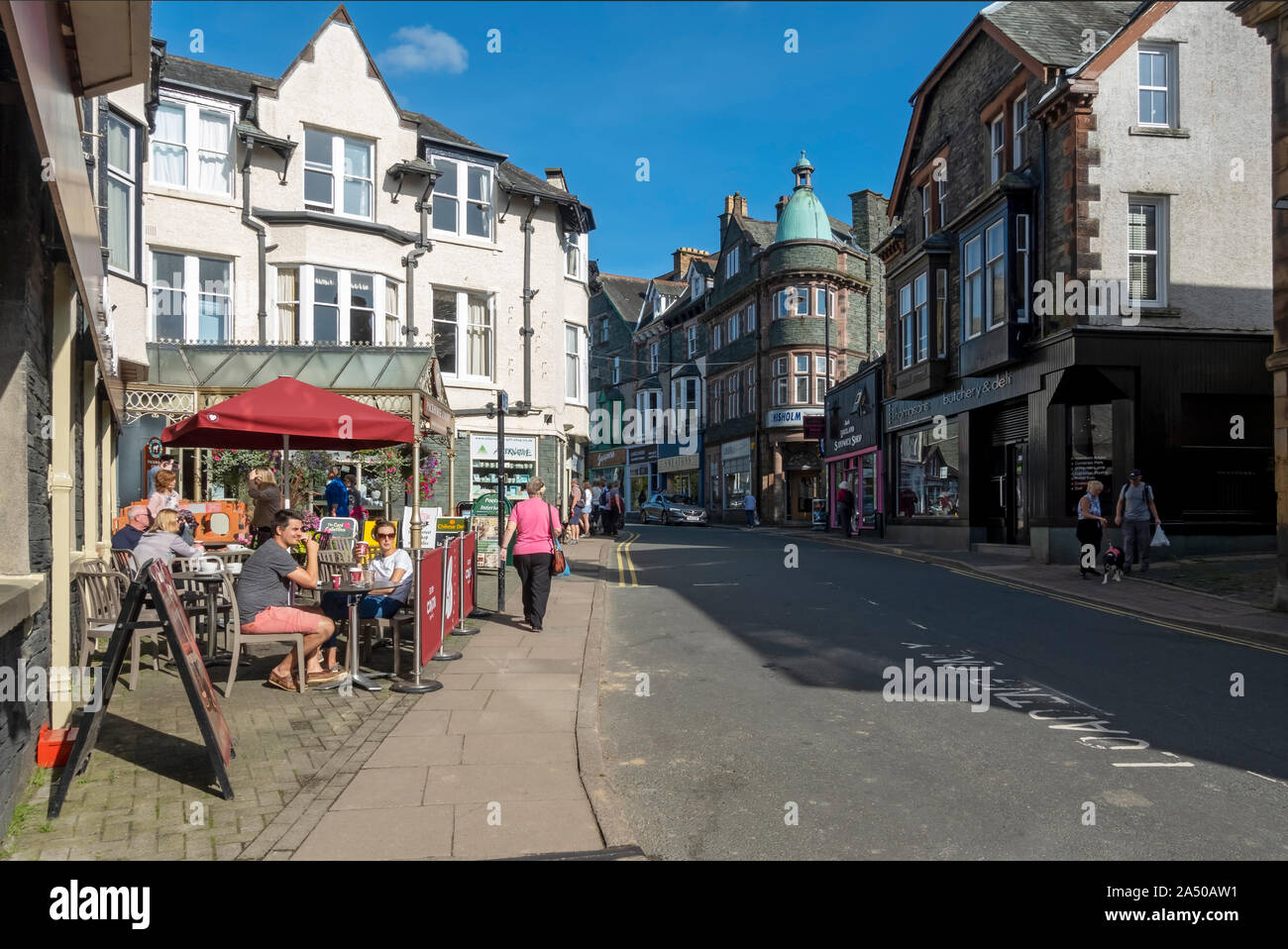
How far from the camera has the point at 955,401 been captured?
78.4 ft

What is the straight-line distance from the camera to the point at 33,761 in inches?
201

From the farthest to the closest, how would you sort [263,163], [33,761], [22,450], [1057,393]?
1. [263,163]
2. [1057,393]
3. [33,761]
4. [22,450]

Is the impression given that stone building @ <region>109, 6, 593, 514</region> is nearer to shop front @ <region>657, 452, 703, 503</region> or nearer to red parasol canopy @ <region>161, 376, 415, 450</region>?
red parasol canopy @ <region>161, 376, 415, 450</region>

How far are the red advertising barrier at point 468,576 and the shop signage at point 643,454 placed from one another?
46295mm

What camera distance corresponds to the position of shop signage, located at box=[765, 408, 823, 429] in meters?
41.0

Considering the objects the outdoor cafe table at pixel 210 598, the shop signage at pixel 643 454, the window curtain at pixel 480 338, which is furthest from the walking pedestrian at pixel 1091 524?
the shop signage at pixel 643 454

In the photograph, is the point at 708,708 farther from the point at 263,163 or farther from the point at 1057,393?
the point at 263,163

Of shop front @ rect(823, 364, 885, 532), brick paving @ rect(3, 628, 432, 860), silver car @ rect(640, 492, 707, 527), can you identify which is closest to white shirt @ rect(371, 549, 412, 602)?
brick paving @ rect(3, 628, 432, 860)

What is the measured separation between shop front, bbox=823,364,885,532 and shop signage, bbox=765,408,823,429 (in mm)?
4595

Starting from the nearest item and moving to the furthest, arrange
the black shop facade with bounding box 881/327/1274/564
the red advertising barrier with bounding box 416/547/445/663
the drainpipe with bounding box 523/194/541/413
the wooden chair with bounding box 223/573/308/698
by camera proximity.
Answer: the wooden chair with bounding box 223/573/308/698, the red advertising barrier with bounding box 416/547/445/663, the black shop facade with bounding box 881/327/1274/564, the drainpipe with bounding box 523/194/541/413

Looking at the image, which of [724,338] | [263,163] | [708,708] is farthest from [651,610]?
[724,338]

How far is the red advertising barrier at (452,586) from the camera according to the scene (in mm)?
8945

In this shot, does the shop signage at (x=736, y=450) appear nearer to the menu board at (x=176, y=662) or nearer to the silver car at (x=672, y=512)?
the silver car at (x=672, y=512)

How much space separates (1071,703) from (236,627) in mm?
6246
